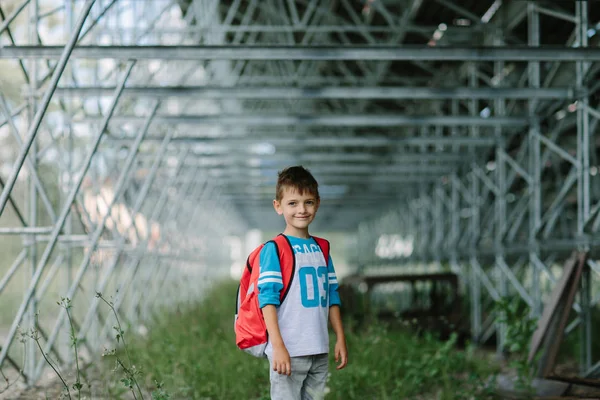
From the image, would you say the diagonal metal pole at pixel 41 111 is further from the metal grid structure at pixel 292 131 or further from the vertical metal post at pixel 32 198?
the vertical metal post at pixel 32 198

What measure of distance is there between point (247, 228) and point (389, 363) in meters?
38.2

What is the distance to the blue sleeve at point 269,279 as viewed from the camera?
3.48 meters

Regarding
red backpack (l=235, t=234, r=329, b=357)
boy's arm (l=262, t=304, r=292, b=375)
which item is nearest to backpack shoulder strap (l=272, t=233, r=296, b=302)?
red backpack (l=235, t=234, r=329, b=357)

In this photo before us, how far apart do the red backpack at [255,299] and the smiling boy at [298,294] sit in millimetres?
26

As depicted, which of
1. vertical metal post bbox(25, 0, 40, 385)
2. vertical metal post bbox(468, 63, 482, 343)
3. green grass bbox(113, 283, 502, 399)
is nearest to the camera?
green grass bbox(113, 283, 502, 399)

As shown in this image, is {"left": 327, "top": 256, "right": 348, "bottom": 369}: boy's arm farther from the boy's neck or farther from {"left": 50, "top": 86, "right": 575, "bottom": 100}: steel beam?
{"left": 50, "top": 86, "right": 575, "bottom": 100}: steel beam

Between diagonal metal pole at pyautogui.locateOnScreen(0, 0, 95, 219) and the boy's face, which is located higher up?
diagonal metal pole at pyautogui.locateOnScreen(0, 0, 95, 219)

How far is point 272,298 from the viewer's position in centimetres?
348

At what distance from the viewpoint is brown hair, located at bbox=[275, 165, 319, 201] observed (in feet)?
11.8

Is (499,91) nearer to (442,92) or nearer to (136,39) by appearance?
(442,92)

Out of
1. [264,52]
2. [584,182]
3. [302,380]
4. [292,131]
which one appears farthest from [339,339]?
[292,131]

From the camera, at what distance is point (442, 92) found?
8.67 m

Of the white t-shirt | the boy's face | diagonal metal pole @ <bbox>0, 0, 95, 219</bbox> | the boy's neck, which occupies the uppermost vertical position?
diagonal metal pole @ <bbox>0, 0, 95, 219</bbox>

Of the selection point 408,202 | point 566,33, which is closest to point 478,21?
point 566,33
